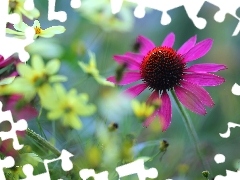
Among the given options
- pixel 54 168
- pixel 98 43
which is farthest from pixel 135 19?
pixel 54 168

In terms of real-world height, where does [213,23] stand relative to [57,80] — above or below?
above

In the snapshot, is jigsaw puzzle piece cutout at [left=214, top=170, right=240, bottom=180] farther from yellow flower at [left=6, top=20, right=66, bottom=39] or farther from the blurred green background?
yellow flower at [left=6, top=20, right=66, bottom=39]

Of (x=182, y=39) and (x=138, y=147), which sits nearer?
(x=138, y=147)

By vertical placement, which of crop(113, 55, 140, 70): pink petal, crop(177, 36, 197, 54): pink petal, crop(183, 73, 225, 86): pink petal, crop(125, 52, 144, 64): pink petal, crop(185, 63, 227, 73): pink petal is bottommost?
crop(183, 73, 225, 86): pink petal

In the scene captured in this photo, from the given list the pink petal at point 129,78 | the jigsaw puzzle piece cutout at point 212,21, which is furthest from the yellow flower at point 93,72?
the jigsaw puzzle piece cutout at point 212,21

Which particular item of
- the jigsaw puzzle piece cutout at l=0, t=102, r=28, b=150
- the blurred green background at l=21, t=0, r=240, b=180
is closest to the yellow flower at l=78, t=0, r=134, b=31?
the blurred green background at l=21, t=0, r=240, b=180

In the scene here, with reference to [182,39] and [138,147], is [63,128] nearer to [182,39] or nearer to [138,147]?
[138,147]

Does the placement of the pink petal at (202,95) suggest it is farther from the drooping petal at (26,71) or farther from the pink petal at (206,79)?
the drooping petal at (26,71)
